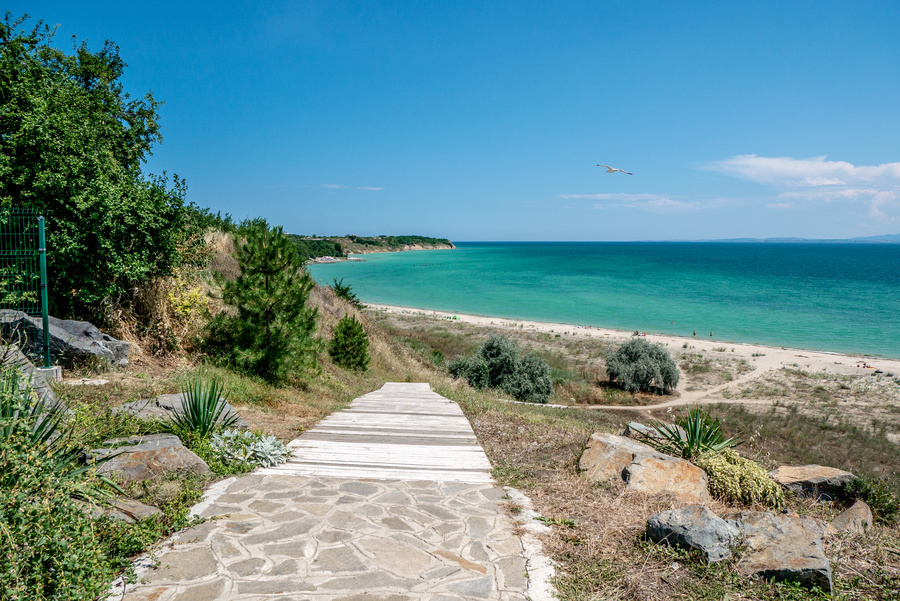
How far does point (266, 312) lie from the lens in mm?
9945

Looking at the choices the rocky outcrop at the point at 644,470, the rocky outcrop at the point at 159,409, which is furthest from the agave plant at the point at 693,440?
the rocky outcrop at the point at 159,409

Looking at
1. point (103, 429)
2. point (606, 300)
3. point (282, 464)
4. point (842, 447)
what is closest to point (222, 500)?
point (282, 464)

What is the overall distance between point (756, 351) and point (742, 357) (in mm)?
3179

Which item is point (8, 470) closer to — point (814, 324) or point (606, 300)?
point (814, 324)

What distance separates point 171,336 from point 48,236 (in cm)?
278

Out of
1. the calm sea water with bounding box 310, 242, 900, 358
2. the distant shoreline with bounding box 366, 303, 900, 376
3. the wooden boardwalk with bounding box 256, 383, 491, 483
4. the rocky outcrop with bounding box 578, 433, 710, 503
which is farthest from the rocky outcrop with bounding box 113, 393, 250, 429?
the distant shoreline with bounding box 366, 303, 900, 376

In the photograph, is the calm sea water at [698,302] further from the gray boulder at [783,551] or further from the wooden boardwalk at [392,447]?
the gray boulder at [783,551]

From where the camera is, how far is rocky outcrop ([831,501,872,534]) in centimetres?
464

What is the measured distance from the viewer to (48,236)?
8.66m

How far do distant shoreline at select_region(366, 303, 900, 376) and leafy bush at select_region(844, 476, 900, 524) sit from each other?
27.4 meters

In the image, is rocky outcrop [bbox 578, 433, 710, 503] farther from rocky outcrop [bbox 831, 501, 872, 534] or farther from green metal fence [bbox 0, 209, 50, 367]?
green metal fence [bbox 0, 209, 50, 367]

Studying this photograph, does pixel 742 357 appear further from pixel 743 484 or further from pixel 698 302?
pixel 743 484

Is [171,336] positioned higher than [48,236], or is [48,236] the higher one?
[48,236]

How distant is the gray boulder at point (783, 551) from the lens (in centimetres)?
345
